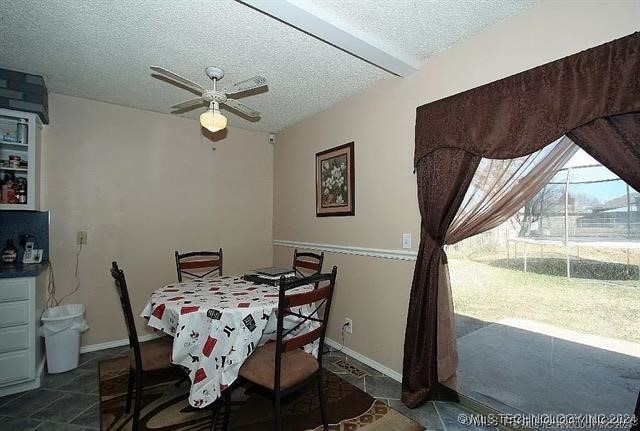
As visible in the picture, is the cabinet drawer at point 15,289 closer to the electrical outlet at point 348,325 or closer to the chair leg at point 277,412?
the chair leg at point 277,412

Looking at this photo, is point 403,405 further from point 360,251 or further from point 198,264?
point 198,264

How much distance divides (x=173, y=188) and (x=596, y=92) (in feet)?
12.3

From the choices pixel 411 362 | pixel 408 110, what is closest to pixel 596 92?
pixel 408 110

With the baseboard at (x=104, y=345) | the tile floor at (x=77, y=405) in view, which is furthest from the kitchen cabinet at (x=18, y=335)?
the baseboard at (x=104, y=345)

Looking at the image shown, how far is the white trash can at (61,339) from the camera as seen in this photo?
8.62 ft

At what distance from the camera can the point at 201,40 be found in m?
2.15

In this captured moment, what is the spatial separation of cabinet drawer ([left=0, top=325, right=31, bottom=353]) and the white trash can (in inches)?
10.7

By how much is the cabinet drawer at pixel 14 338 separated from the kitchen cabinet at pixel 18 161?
101 centimetres

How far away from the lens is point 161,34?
208cm

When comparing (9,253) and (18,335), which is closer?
Result: (18,335)

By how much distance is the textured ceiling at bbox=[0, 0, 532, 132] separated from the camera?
72.1 inches

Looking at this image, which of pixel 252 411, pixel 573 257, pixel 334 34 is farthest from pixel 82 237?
pixel 573 257

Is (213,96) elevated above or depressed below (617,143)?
above

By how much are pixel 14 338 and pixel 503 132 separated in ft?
12.2
